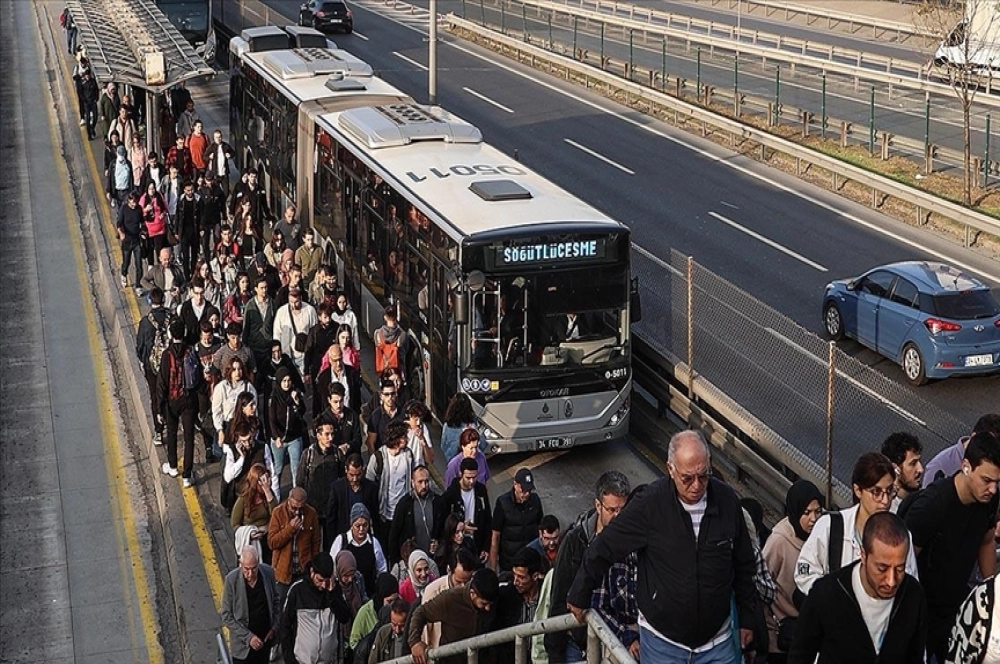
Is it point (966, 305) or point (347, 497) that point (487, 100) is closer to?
point (966, 305)

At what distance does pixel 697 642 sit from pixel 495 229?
9.63 m

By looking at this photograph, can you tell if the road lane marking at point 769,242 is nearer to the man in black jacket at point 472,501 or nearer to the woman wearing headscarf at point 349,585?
the man in black jacket at point 472,501

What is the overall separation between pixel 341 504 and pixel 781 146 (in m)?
21.0

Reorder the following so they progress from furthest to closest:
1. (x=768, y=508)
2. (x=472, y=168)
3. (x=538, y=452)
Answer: (x=472, y=168), (x=538, y=452), (x=768, y=508)

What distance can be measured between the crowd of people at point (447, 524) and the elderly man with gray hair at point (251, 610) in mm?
17

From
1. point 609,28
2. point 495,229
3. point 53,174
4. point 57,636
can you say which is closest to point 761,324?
point 495,229

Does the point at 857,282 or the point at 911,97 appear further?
the point at 911,97

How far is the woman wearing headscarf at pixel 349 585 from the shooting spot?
1137 cm

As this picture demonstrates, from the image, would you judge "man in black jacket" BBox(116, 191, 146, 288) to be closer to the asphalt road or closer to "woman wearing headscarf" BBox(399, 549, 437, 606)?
the asphalt road

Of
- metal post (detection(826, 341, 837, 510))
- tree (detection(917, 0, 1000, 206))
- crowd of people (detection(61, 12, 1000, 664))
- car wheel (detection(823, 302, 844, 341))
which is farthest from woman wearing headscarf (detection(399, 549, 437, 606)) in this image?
tree (detection(917, 0, 1000, 206))

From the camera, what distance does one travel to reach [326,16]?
54625 mm

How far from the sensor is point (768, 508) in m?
14.7

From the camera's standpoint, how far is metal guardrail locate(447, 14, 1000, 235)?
86.1 ft

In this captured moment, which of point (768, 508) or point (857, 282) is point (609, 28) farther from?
point (768, 508)
